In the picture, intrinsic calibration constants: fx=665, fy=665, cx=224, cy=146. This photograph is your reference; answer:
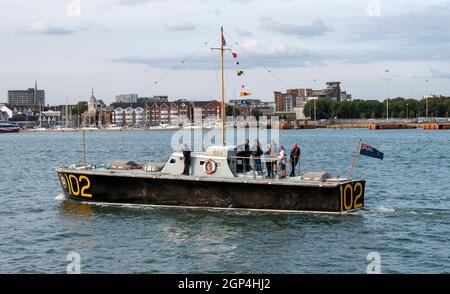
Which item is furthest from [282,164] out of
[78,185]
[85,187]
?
[78,185]

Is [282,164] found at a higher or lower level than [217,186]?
higher

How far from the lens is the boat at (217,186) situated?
1150 inches

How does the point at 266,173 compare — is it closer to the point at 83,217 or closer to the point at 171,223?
the point at 171,223

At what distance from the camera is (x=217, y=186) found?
30344 mm

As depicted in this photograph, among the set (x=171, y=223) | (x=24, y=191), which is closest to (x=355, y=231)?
(x=171, y=223)

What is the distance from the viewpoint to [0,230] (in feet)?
94.3

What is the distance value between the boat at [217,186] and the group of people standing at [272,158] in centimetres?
19

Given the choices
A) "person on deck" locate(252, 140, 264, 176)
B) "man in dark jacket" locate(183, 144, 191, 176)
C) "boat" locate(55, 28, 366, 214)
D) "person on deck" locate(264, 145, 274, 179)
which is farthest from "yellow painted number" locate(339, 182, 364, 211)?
"man in dark jacket" locate(183, 144, 191, 176)

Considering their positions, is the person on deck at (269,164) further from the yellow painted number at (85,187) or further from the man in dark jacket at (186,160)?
the yellow painted number at (85,187)

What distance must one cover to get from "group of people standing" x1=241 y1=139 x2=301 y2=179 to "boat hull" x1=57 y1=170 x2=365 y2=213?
123 cm

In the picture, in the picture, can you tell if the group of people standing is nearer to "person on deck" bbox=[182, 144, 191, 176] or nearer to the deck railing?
the deck railing

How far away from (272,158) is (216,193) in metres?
3.03

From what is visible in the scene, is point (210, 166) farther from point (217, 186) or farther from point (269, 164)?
point (269, 164)
